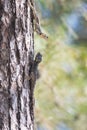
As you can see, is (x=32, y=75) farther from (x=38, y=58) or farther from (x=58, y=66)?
(x=58, y=66)

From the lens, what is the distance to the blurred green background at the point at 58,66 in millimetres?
2729

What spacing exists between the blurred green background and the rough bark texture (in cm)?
58

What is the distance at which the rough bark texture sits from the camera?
5.44 feet

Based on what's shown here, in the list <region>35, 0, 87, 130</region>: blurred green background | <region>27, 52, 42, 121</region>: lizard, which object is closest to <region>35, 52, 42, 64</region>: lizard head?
<region>27, 52, 42, 121</region>: lizard

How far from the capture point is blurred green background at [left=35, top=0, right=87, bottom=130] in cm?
273

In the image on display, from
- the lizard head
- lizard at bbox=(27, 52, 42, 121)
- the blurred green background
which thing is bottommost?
lizard at bbox=(27, 52, 42, 121)

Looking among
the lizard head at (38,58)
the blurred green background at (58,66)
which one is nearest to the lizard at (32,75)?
the lizard head at (38,58)

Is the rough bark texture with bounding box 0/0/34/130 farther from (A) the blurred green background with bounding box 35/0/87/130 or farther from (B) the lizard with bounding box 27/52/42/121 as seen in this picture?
(A) the blurred green background with bounding box 35/0/87/130

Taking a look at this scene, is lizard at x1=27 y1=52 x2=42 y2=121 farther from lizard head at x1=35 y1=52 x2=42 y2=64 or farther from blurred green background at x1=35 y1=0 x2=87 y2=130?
blurred green background at x1=35 y1=0 x2=87 y2=130

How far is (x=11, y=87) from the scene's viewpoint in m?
1.66

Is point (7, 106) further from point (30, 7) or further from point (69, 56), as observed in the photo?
point (69, 56)

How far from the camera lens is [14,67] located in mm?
1677

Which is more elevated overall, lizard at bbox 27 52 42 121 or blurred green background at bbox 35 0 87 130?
blurred green background at bbox 35 0 87 130

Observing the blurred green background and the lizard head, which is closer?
the lizard head
